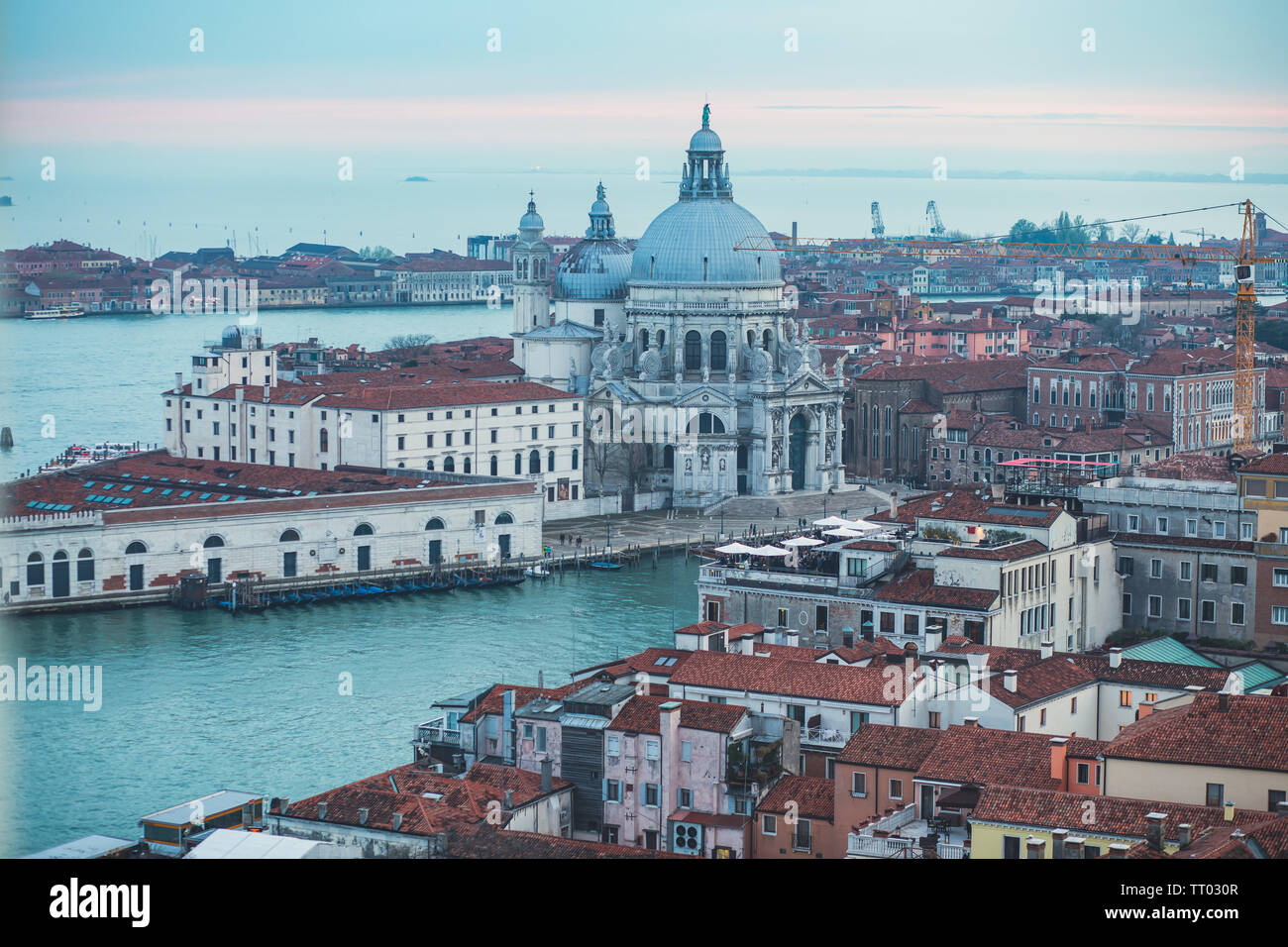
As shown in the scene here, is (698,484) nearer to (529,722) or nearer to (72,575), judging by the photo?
(72,575)

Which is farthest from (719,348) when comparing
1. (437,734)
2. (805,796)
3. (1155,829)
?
(1155,829)

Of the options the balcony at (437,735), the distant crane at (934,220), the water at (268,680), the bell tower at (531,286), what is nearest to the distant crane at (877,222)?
the distant crane at (934,220)

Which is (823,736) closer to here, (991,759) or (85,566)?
(991,759)

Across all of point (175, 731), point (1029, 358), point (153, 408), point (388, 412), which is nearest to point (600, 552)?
point (388, 412)

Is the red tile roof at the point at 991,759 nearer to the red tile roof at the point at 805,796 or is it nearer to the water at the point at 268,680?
the red tile roof at the point at 805,796

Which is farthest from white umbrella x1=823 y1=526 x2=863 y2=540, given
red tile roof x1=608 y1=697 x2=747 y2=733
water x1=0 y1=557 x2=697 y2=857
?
red tile roof x1=608 y1=697 x2=747 y2=733

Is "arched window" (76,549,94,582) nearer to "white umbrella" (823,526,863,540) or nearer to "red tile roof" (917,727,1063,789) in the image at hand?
"white umbrella" (823,526,863,540)
